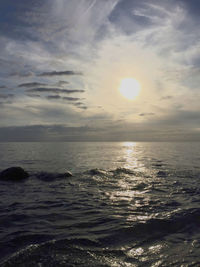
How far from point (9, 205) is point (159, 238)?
8.65m

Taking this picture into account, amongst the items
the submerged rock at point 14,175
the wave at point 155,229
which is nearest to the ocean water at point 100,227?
the wave at point 155,229

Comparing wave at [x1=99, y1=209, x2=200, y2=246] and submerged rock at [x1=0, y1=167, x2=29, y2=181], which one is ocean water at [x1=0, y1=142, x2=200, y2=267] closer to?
wave at [x1=99, y1=209, x2=200, y2=246]

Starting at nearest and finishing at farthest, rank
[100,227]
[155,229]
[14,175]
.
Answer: [155,229] → [100,227] → [14,175]

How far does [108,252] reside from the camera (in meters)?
6.76

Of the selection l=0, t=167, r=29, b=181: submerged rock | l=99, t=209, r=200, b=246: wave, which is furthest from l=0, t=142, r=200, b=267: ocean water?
l=0, t=167, r=29, b=181: submerged rock

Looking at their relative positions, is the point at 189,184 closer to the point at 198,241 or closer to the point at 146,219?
the point at 146,219

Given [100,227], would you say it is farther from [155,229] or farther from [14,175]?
[14,175]

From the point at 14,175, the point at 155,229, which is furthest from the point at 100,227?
the point at 14,175

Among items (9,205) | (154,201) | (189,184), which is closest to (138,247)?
(154,201)

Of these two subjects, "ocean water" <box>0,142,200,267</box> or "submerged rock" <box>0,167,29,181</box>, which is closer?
"ocean water" <box>0,142,200,267</box>

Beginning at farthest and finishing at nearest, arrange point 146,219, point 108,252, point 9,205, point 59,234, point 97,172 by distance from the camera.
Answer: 1. point 97,172
2. point 9,205
3. point 146,219
4. point 59,234
5. point 108,252

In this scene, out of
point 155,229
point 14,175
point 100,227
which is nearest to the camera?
point 155,229

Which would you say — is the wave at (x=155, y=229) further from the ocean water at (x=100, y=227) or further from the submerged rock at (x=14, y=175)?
the submerged rock at (x=14, y=175)

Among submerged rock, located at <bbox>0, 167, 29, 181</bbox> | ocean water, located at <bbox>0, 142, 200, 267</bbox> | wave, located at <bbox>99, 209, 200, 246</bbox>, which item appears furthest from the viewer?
submerged rock, located at <bbox>0, 167, 29, 181</bbox>
